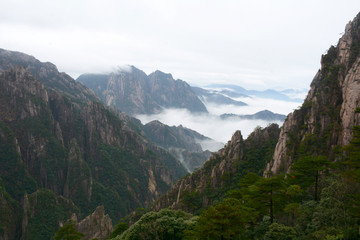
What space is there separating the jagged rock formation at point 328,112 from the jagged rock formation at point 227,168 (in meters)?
13.2

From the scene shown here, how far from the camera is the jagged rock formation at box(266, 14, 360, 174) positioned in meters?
62.0

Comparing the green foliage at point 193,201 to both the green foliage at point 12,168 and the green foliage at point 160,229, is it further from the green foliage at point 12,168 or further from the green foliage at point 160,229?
the green foliage at point 12,168

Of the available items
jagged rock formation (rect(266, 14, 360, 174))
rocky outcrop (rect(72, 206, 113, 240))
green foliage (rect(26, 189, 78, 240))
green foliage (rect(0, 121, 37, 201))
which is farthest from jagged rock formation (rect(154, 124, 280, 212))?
green foliage (rect(0, 121, 37, 201))

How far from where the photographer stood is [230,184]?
296 ft

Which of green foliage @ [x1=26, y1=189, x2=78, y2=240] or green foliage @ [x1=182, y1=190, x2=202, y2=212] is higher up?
green foliage @ [x1=182, y1=190, x2=202, y2=212]

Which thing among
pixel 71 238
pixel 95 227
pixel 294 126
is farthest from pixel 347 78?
pixel 95 227

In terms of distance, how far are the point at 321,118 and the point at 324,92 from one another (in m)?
6.84

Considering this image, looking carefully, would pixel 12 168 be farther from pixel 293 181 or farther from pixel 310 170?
pixel 310 170

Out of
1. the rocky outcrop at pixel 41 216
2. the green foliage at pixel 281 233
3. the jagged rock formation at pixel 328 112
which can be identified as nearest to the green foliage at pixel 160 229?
the green foliage at pixel 281 233

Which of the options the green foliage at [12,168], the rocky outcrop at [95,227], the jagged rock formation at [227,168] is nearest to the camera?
the jagged rock formation at [227,168]

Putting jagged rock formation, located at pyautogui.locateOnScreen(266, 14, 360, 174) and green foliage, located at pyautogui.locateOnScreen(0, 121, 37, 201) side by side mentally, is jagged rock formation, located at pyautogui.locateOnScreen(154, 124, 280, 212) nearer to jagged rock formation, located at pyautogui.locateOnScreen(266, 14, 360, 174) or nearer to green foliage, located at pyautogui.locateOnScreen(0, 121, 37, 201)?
jagged rock formation, located at pyautogui.locateOnScreen(266, 14, 360, 174)

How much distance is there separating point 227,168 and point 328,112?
36067 millimetres

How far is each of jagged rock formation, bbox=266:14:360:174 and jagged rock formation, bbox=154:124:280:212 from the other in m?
13.2

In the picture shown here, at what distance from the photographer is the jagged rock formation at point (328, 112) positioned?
61969 mm
